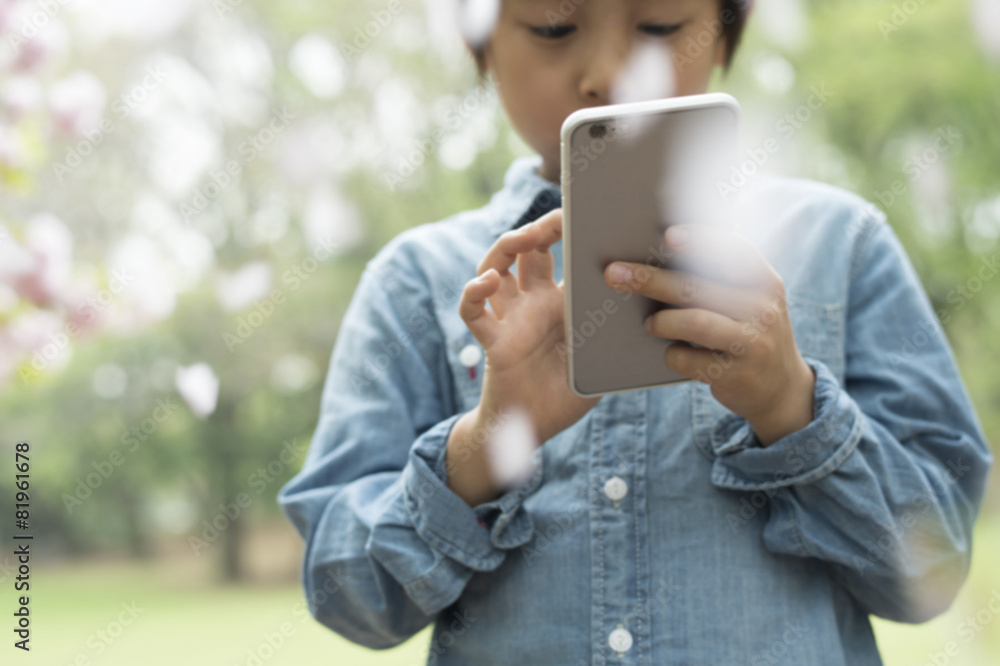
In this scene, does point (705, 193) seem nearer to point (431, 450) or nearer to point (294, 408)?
point (431, 450)

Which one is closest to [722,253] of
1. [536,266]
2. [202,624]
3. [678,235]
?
[678,235]

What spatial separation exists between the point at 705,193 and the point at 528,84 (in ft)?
0.59

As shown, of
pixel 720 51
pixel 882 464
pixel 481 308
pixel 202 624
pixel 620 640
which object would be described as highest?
pixel 720 51

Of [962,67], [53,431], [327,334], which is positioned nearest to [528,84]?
[962,67]

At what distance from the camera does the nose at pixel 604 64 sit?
1.91 ft

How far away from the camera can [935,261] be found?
3723mm

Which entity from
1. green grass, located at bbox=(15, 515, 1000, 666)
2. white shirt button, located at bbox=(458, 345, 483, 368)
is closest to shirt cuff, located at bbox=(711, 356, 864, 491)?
white shirt button, located at bbox=(458, 345, 483, 368)

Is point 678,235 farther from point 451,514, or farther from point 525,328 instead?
point 451,514

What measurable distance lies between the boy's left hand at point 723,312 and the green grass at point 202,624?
2.25 meters

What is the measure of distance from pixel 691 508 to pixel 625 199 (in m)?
0.23

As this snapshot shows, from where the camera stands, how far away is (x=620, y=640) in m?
0.58

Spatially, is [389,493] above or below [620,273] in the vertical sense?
below

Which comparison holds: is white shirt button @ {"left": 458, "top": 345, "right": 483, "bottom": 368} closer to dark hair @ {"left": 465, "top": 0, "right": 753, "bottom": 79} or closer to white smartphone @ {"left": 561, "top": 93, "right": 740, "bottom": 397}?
white smartphone @ {"left": 561, "top": 93, "right": 740, "bottom": 397}

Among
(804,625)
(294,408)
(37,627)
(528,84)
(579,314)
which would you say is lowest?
(37,627)
